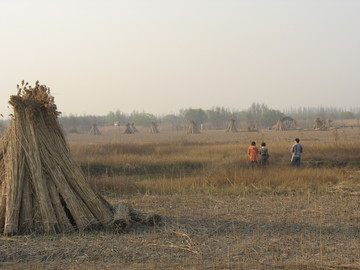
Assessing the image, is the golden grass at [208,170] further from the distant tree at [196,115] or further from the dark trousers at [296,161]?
the distant tree at [196,115]

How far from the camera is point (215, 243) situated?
641 centimetres

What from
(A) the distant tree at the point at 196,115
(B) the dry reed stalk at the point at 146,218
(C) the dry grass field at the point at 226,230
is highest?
(A) the distant tree at the point at 196,115

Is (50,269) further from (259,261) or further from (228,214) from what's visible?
(228,214)

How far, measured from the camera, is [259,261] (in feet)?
18.0

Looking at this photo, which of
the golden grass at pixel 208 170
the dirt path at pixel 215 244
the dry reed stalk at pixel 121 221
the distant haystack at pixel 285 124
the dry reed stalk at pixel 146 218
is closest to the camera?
the dirt path at pixel 215 244

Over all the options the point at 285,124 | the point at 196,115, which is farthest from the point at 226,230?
the point at 196,115

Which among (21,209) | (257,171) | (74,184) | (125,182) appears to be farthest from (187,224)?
(257,171)

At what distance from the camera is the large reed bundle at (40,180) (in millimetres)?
6809

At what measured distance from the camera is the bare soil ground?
5.50 metres

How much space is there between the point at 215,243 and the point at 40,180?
2.85m

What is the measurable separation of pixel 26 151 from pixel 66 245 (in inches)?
68.8

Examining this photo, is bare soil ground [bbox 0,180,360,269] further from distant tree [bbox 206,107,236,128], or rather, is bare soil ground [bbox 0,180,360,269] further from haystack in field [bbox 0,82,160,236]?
distant tree [bbox 206,107,236,128]

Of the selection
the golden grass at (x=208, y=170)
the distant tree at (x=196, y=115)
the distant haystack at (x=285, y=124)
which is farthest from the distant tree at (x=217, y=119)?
the golden grass at (x=208, y=170)

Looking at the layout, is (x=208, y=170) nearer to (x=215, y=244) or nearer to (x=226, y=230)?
(x=226, y=230)
